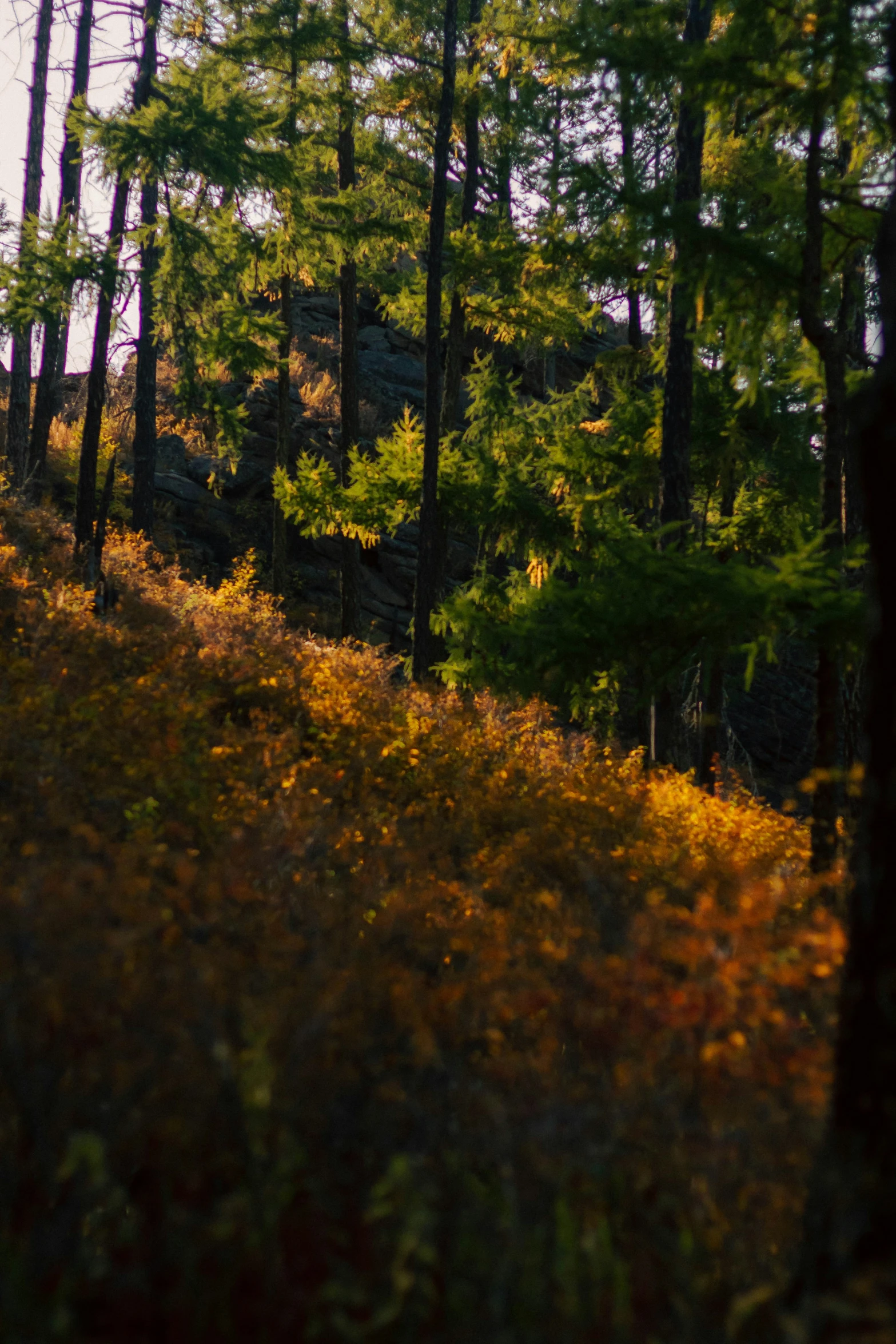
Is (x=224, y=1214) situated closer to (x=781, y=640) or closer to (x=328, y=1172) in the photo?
(x=328, y=1172)

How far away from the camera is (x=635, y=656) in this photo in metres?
7.19

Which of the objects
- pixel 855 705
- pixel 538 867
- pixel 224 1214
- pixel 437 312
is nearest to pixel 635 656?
pixel 538 867

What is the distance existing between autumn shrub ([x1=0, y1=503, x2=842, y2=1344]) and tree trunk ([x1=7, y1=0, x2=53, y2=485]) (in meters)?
13.4

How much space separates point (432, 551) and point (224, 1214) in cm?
1126

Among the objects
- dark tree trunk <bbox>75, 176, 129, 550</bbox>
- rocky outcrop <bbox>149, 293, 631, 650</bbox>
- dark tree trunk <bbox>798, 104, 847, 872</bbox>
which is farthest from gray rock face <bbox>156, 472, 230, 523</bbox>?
dark tree trunk <bbox>798, 104, 847, 872</bbox>

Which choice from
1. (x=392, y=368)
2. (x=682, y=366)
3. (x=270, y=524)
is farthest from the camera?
(x=392, y=368)

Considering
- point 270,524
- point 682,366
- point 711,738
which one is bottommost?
point 711,738

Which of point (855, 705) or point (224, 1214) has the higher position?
point (855, 705)

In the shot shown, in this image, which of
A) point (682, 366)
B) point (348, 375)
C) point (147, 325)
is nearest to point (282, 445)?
point (348, 375)

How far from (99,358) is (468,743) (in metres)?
8.50

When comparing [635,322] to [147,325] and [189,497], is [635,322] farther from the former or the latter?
[189,497]

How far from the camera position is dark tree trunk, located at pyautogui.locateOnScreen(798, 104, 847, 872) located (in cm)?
702

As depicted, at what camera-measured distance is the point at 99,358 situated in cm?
1266

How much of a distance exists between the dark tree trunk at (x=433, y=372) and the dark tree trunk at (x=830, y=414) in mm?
6344
